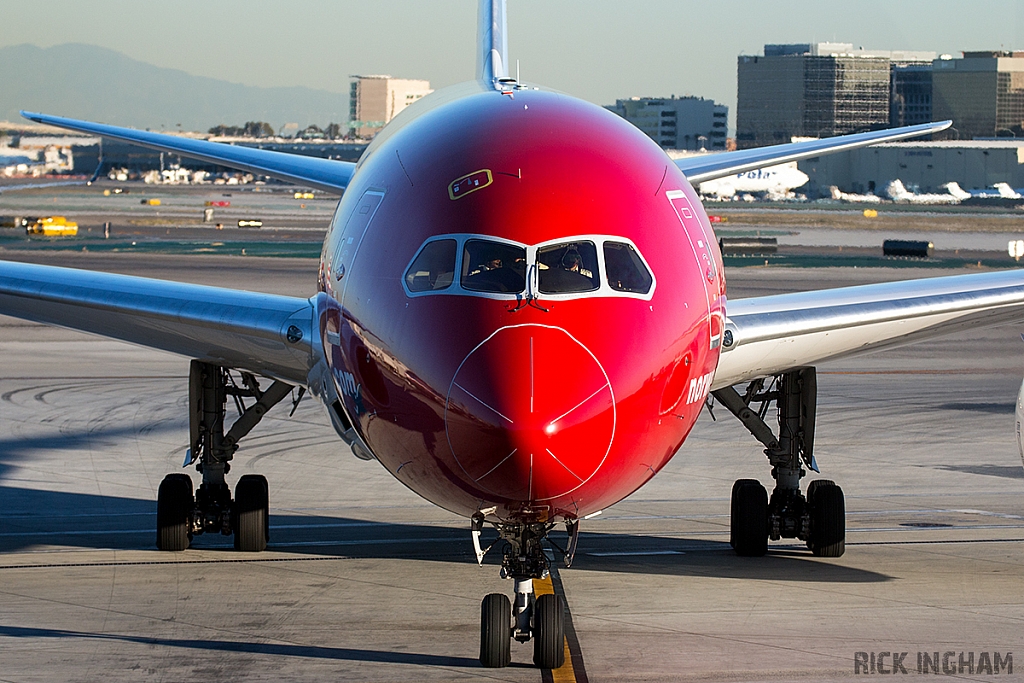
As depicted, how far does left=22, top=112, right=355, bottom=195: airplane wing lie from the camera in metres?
17.3

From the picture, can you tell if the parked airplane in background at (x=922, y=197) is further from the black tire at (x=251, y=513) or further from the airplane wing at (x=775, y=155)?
the black tire at (x=251, y=513)

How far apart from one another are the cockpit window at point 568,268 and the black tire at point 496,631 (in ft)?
9.51

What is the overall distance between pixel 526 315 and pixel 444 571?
621 cm

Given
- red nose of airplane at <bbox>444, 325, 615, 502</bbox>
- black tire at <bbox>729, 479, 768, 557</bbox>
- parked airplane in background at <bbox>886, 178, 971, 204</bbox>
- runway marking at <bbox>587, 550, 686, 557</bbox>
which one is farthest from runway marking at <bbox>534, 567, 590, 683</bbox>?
parked airplane in background at <bbox>886, 178, 971, 204</bbox>

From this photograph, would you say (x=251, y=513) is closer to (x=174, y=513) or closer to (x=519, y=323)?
(x=174, y=513)

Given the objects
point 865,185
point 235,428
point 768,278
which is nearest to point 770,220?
point 768,278

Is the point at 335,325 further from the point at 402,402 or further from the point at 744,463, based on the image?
the point at 744,463

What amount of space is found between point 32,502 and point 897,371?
20.5 metres

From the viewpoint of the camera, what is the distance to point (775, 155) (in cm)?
1827

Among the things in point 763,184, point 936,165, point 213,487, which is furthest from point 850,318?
point 936,165

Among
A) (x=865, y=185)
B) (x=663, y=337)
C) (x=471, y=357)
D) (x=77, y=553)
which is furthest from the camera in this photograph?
(x=865, y=185)

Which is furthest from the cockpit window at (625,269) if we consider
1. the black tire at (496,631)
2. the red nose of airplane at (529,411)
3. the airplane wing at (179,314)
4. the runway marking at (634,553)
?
the runway marking at (634,553)

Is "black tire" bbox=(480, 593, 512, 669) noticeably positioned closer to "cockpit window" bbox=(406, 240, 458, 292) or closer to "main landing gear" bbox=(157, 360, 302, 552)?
"cockpit window" bbox=(406, 240, 458, 292)

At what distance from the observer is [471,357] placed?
8.17 meters
